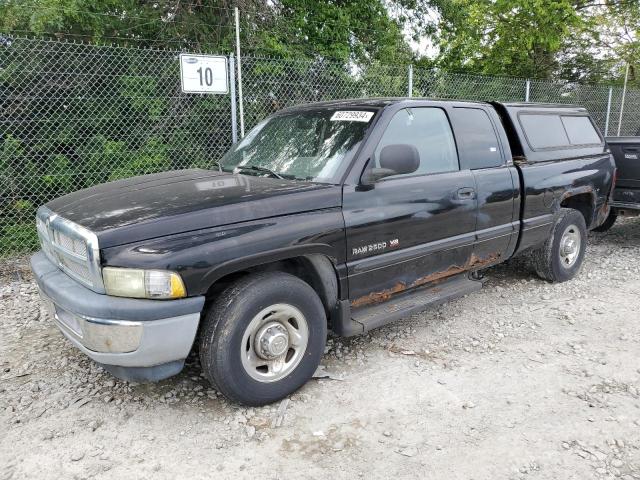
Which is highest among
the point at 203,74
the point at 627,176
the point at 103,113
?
the point at 203,74

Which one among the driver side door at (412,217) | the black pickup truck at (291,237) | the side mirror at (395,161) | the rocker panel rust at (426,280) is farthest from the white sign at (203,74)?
the rocker panel rust at (426,280)

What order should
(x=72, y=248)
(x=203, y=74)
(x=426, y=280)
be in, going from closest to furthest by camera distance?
(x=72, y=248) → (x=426, y=280) → (x=203, y=74)

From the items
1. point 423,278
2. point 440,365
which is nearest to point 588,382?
point 440,365

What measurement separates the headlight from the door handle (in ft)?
7.73

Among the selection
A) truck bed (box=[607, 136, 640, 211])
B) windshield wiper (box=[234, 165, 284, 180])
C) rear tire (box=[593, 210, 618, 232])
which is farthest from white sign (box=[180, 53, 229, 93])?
rear tire (box=[593, 210, 618, 232])

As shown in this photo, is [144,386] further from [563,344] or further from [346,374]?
[563,344]

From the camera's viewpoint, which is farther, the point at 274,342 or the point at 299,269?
the point at 299,269

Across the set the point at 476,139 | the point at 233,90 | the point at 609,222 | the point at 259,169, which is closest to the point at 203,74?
the point at 233,90

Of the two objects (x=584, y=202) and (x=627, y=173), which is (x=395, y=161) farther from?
(x=627, y=173)

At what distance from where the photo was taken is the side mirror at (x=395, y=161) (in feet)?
10.8

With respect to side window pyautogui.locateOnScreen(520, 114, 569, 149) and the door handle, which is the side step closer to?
the door handle

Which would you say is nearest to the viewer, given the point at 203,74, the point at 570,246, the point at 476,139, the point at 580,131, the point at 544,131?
the point at 476,139

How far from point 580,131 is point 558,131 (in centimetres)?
53

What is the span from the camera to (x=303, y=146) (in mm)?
3779
